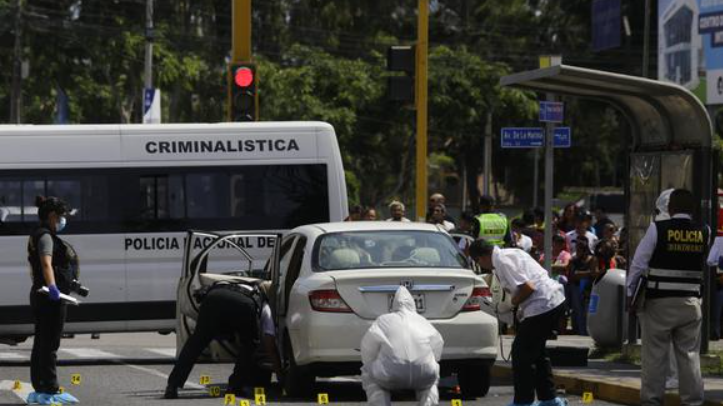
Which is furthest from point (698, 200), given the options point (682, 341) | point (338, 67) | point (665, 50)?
point (338, 67)

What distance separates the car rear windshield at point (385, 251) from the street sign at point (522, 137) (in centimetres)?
586

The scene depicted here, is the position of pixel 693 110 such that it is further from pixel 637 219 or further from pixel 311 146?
pixel 311 146

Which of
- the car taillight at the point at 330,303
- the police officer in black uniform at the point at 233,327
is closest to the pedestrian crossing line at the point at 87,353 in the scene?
the police officer in black uniform at the point at 233,327

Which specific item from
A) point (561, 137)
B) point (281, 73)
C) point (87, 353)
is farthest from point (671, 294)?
point (281, 73)

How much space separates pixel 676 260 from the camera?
12.5 metres

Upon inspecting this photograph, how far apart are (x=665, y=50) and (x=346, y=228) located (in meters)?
30.3

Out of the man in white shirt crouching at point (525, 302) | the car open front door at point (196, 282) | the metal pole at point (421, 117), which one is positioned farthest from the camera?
the metal pole at point (421, 117)

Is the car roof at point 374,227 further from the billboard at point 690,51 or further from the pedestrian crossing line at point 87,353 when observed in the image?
the billboard at point 690,51

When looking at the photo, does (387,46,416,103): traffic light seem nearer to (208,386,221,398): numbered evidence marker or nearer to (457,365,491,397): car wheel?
(208,386,221,398): numbered evidence marker

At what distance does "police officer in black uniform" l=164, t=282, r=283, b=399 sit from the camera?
46.6 feet

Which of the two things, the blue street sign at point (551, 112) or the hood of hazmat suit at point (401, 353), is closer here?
the hood of hazmat suit at point (401, 353)

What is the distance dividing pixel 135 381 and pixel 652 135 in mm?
5693

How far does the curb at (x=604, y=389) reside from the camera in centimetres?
1341

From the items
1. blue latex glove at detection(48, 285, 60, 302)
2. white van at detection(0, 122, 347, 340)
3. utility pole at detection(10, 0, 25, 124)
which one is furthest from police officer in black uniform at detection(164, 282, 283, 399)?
utility pole at detection(10, 0, 25, 124)
